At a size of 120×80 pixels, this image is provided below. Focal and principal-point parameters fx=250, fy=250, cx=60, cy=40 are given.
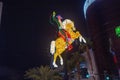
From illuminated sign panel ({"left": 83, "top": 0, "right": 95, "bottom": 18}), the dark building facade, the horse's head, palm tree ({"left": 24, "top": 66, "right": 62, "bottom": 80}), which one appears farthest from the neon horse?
illuminated sign panel ({"left": 83, "top": 0, "right": 95, "bottom": 18})

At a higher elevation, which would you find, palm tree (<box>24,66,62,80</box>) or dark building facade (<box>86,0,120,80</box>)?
dark building facade (<box>86,0,120,80</box>)

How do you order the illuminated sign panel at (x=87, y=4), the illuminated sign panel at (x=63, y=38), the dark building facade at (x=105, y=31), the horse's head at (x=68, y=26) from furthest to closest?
the illuminated sign panel at (x=87, y=4) → the dark building facade at (x=105, y=31) → the horse's head at (x=68, y=26) → the illuminated sign panel at (x=63, y=38)

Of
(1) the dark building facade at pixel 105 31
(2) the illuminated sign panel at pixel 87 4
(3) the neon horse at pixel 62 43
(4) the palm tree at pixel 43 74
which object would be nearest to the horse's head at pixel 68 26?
(3) the neon horse at pixel 62 43

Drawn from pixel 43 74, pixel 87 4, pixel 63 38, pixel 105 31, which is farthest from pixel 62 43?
pixel 87 4

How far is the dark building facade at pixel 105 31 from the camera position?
3525 centimetres

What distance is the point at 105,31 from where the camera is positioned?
3838 cm

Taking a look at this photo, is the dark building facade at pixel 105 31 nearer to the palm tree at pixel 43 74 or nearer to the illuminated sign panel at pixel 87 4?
the illuminated sign panel at pixel 87 4

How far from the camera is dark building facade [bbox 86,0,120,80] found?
3525 centimetres

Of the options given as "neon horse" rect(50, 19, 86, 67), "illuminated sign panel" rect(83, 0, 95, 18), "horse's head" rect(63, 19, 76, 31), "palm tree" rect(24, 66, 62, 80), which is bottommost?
"palm tree" rect(24, 66, 62, 80)

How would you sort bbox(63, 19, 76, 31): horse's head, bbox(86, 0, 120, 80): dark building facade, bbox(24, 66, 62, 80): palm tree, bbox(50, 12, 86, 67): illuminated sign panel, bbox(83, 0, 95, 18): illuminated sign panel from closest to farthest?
bbox(24, 66, 62, 80): palm tree < bbox(50, 12, 86, 67): illuminated sign panel < bbox(63, 19, 76, 31): horse's head < bbox(86, 0, 120, 80): dark building facade < bbox(83, 0, 95, 18): illuminated sign panel

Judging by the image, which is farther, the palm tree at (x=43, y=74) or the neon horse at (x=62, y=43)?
the neon horse at (x=62, y=43)

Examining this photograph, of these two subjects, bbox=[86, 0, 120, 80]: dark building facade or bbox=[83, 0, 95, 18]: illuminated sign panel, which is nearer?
bbox=[86, 0, 120, 80]: dark building facade

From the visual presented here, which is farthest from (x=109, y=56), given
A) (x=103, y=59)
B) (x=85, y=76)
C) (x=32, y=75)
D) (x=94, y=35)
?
(x=32, y=75)

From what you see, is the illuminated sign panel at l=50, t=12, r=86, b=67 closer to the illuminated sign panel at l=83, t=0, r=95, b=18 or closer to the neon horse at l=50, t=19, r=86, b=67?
the neon horse at l=50, t=19, r=86, b=67
